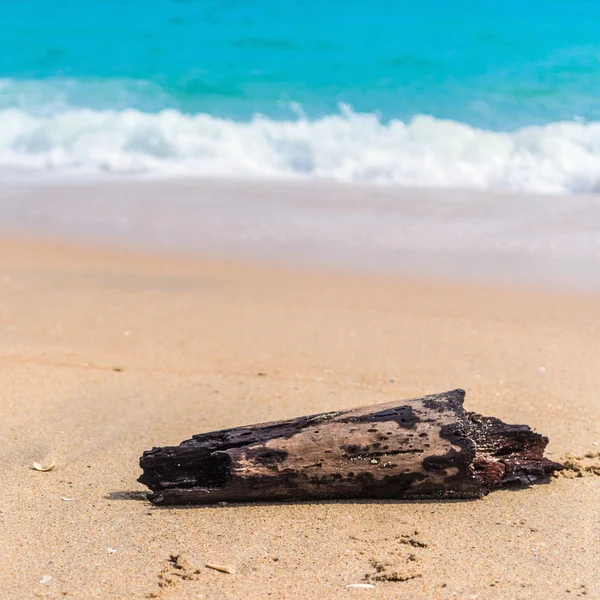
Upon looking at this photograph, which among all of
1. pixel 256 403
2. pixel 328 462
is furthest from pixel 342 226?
pixel 328 462

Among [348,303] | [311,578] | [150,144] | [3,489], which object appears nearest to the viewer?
[311,578]

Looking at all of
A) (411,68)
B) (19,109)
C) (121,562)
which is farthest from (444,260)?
(19,109)

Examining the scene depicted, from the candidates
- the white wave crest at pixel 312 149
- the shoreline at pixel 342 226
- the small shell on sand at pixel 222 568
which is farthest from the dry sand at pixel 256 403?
the white wave crest at pixel 312 149

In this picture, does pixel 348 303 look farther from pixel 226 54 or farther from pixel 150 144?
pixel 226 54

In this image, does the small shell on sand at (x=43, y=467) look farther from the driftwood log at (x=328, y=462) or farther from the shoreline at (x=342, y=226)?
the shoreline at (x=342, y=226)

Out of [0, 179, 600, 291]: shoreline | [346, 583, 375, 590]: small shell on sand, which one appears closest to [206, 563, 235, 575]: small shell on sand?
[346, 583, 375, 590]: small shell on sand

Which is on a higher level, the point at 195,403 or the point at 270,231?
the point at 270,231

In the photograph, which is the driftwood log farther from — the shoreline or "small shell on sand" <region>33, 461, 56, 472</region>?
the shoreline
